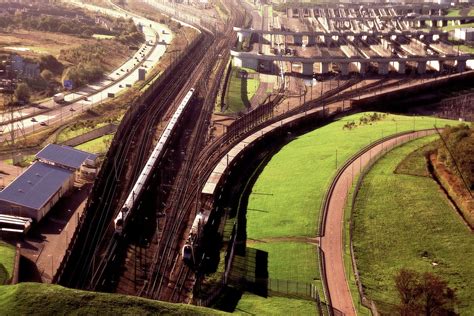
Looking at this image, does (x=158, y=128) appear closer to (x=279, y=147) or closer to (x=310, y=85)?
(x=279, y=147)

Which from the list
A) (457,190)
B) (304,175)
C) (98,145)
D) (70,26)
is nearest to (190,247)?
(304,175)

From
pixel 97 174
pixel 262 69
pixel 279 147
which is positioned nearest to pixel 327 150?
pixel 279 147

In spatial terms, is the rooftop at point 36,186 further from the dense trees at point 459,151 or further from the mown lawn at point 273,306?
the dense trees at point 459,151

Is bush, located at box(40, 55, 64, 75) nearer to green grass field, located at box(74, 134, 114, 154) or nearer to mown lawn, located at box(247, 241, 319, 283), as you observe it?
green grass field, located at box(74, 134, 114, 154)

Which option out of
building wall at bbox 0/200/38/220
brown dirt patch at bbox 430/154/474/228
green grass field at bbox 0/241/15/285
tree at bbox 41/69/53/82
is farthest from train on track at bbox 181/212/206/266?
tree at bbox 41/69/53/82

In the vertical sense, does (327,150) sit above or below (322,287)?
above

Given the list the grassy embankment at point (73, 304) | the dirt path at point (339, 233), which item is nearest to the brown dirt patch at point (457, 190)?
the dirt path at point (339, 233)
